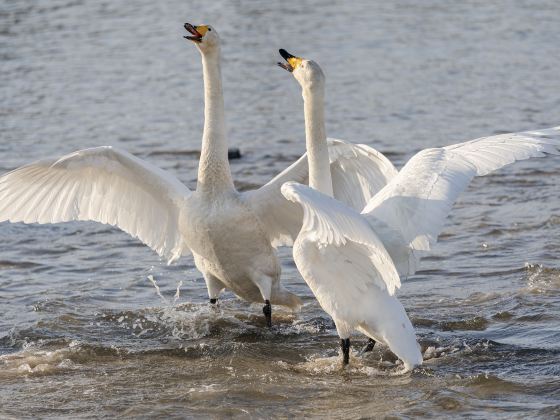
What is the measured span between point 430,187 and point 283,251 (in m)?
4.05

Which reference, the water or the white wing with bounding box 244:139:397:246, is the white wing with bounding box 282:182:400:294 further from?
the white wing with bounding box 244:139:397:246

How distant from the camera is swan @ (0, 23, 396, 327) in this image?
29.8ft

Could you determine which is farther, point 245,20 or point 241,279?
point 245,20

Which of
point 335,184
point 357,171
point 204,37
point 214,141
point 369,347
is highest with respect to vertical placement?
point 204,37

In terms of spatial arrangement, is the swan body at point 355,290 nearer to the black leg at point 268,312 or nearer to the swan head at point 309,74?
the swan head at point 309,74

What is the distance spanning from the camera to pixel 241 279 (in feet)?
30.9

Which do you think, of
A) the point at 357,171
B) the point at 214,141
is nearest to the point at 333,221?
the point at 214,141

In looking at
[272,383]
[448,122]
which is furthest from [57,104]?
[272,383]

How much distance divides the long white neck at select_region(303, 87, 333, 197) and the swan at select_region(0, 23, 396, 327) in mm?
548

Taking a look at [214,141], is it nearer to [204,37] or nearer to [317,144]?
[204,37]

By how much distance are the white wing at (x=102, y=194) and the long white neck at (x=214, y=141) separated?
1.55 ft

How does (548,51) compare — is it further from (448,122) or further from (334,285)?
(334,285)

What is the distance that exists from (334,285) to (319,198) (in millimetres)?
1262

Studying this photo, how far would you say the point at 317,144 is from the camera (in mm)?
8453
